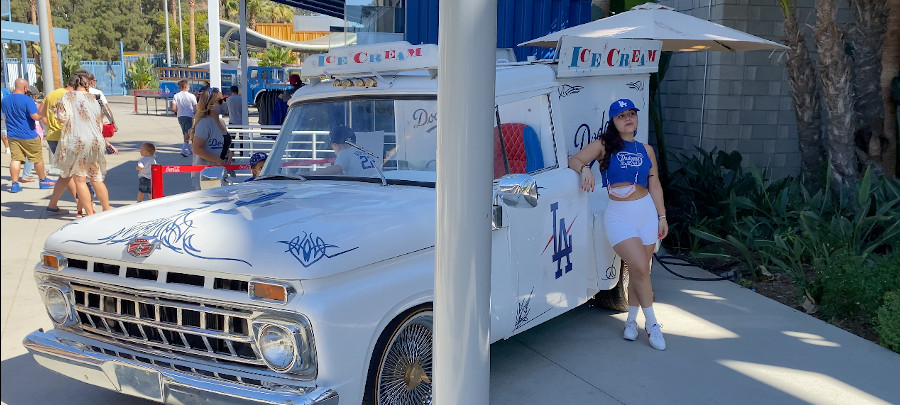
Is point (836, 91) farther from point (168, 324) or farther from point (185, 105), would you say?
point (185, 105)

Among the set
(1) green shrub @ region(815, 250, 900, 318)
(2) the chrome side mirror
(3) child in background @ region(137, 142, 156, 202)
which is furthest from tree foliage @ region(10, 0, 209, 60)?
(2) the chrome side mirror

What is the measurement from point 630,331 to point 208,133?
6.06 metres

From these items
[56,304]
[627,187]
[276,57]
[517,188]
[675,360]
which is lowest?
[675,360]

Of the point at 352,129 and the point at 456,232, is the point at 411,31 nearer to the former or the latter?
the point at 352,129

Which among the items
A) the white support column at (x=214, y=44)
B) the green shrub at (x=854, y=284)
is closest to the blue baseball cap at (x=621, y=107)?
the green shrub at (x=854, y=284)

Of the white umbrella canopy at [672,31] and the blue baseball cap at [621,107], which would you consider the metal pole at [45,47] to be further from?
the blue baseball cap at [621,107]

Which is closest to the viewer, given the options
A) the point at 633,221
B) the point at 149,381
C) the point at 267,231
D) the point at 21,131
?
the point at 149,381

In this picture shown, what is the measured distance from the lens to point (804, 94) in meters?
8.48

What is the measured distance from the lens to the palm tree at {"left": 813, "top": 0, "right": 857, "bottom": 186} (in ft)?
25.3

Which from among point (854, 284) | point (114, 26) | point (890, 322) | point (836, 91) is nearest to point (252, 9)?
point (114, 26)

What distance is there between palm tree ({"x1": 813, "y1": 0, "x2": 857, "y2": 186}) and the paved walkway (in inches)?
79.7

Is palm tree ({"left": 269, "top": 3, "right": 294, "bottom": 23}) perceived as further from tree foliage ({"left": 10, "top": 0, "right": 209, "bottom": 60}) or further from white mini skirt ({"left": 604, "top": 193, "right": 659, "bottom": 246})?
white mini skirt ({"left": 604, "top": 193, "right": 659, "bottom": 246})

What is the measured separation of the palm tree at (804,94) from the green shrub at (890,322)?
332 centimetres

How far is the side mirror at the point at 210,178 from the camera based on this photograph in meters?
5.22
